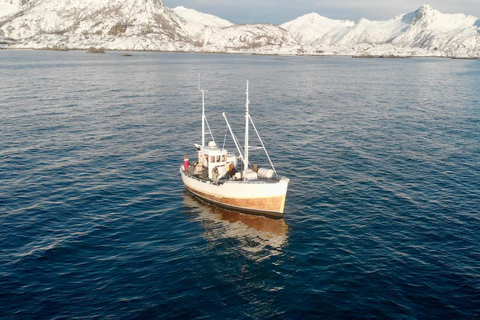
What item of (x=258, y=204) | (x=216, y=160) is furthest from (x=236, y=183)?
(x=216, y=160)

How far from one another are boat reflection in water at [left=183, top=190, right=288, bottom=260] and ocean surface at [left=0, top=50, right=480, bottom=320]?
0.23 m

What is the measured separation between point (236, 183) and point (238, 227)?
4.82 meters

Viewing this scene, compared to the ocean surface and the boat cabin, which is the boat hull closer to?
the ocean surface

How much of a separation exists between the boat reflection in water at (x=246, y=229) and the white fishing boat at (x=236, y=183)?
92 cm

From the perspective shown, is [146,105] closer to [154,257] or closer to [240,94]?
[240,94]

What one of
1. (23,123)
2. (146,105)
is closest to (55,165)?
(23,123)

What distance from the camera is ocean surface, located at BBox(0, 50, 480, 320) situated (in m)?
27.3

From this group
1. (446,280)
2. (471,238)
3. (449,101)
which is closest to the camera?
(446,280)

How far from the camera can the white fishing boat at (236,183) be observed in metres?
40.7

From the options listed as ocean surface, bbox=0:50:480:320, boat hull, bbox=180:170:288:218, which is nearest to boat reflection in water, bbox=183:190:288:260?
ocean surface, bbox=0:50:480:320

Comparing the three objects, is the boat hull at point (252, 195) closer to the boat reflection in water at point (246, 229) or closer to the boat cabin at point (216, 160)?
the boat reflection in water at point (246, 229)

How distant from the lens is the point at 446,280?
29734 mm

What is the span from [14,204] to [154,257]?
20.3 meters

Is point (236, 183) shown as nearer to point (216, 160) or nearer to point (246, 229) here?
point (246, 229)
